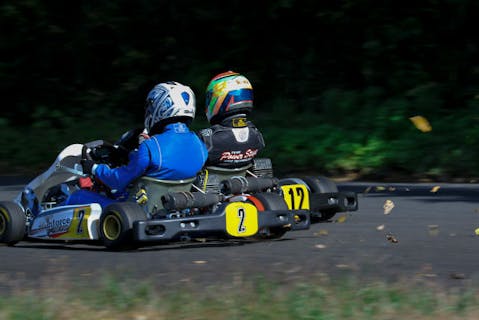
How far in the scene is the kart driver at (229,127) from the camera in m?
9.95

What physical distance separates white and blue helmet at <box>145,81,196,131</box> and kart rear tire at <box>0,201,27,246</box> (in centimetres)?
134

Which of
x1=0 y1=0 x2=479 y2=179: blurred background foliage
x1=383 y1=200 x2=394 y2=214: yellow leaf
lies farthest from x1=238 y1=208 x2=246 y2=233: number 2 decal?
x1=0 y1=0 x2=479 y2=179: blurred background foliage

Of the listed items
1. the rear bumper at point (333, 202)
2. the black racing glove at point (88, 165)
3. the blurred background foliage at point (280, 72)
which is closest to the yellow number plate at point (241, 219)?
the black racing glove at point (88, 165)

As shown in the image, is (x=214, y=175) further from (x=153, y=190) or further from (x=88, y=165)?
(x=88, y=165)

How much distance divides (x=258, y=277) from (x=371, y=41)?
12.6m

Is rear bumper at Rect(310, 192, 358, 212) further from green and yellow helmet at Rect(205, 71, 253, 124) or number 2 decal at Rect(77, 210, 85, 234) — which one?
number 2 decal at Rect(77, 210, 85, 234)

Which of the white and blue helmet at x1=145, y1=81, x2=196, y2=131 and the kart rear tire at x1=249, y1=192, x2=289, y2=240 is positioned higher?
the white and blue helmet at x1=145, y1=81, x2=196, y2=131

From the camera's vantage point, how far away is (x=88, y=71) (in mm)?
22625

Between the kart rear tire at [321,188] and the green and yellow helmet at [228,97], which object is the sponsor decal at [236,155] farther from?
the kart rear tire at [321,188]

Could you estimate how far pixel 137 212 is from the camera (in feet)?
29.2

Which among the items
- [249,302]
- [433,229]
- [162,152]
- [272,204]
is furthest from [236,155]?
[249,302]

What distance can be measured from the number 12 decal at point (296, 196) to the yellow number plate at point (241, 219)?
3.84 ft

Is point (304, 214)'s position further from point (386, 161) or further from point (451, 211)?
point (386, 161)

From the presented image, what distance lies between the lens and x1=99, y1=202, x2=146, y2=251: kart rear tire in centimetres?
880
